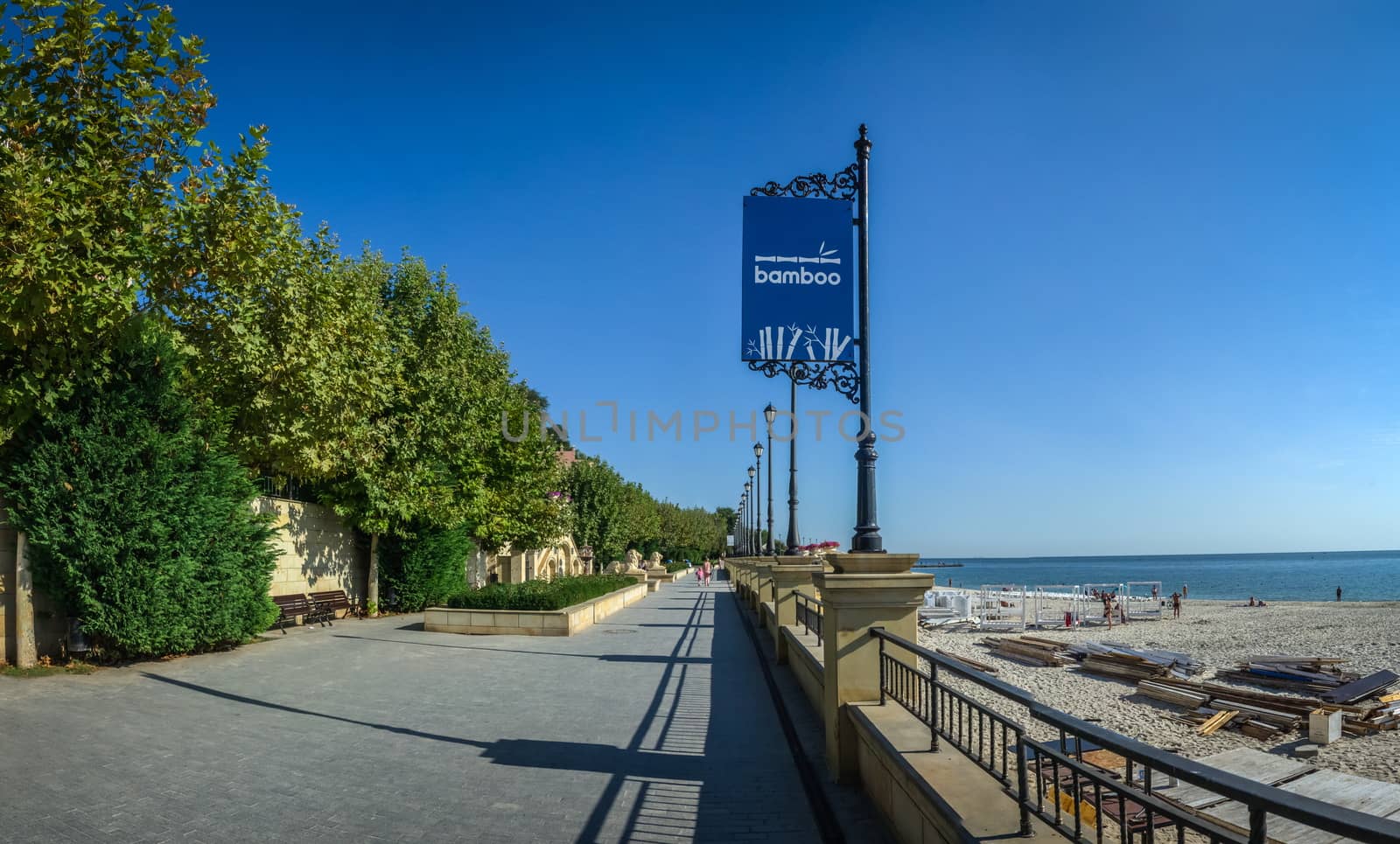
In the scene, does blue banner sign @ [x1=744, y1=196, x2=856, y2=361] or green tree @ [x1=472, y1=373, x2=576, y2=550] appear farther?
green tree @ [x1=472, y1=373, x2=576, y2=550]

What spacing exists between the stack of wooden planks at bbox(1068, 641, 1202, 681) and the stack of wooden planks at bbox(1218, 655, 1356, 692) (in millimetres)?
944

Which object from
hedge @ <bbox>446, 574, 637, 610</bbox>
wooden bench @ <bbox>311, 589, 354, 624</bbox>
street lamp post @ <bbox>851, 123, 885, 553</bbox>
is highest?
street lamp post @ <bbox>851, 123, 885, 553</bbox>

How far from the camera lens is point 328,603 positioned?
19.9 m

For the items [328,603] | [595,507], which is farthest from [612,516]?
[328,603]

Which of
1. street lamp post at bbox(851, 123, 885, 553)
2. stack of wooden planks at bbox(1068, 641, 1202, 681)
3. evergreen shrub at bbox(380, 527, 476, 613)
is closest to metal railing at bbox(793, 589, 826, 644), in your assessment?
street lamp post at bbox(851, 123, 885, 553)

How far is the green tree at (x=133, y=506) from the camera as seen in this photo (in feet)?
37.9

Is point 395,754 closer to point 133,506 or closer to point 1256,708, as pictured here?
point 133,506

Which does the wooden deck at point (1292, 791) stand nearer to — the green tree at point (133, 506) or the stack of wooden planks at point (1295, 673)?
the stack of wooden planks at point (1295, 673)

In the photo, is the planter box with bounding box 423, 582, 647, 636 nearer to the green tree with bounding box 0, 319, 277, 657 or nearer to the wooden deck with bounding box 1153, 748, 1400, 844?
the green tree with bounding box 0, 319, 277, 657

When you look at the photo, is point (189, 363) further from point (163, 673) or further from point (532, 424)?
point (532, 424)

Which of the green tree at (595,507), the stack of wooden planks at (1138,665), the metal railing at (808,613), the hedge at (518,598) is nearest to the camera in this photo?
the metal railing at (808,613)

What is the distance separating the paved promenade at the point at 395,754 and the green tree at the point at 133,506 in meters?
0.80

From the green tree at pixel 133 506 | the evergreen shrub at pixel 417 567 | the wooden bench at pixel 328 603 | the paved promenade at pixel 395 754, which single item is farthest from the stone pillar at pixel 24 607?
the evergreen shrub at pixel 417 567

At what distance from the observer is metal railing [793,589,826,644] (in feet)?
34.2
